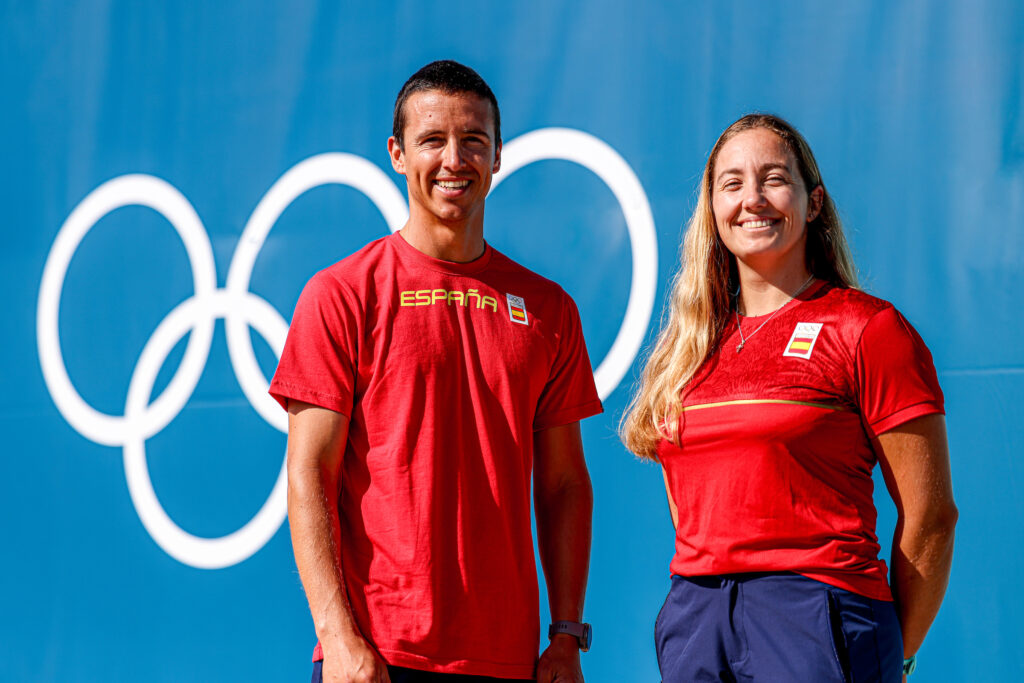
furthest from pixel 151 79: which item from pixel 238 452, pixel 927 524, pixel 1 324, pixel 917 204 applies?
pixel 927 524

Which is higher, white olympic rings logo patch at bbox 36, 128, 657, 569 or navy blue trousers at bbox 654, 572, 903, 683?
white olympic rings logo patch at bbox 36, 128, 657, 569

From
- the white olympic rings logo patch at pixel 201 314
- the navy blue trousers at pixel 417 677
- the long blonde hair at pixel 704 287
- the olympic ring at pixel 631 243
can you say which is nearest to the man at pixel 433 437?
the navy blue trousers at pixel 417 677

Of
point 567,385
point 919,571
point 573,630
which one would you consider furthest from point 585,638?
point 919,571

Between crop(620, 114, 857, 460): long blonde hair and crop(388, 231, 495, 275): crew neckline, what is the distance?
362mm

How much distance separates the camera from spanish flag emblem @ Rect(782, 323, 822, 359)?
1.64m

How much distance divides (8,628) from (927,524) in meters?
3.12

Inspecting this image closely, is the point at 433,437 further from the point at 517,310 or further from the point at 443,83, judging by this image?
the point at 443,83

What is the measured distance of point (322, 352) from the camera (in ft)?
5.43

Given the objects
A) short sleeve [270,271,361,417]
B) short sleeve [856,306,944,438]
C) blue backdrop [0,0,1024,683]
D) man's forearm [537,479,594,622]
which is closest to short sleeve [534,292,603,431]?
man's forearm [537,479,594,622]

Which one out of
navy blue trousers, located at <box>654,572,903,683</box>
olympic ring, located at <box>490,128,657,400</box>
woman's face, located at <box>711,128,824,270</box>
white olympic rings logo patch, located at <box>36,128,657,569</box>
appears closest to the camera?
navy blue trousers, located at <box>654,572,903,683</box>

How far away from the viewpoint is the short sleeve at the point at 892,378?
1561 millimetres

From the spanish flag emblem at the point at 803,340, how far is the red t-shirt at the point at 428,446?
0.41m

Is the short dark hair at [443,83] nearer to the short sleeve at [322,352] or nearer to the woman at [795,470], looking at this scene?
the short sleeve at [322,352]

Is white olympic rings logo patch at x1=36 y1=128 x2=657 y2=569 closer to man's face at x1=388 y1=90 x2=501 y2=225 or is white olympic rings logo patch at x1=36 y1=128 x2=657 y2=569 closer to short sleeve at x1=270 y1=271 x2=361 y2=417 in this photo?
man's face at x1=388 y1=90 x2=501 y2=225
